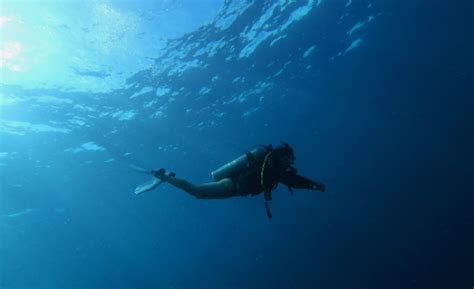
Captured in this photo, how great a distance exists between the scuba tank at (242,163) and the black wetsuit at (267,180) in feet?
0.35

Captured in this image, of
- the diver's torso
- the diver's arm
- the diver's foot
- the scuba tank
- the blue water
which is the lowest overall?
the diver's arm

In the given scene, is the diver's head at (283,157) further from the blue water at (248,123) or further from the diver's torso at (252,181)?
the blue water at (248,123)

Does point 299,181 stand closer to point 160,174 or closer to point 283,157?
point 283,157

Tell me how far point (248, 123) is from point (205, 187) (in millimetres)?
22624

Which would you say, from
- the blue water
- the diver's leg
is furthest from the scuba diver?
the blue water

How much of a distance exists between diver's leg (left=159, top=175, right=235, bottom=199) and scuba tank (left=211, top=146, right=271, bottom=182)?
14 cm

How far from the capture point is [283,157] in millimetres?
6770

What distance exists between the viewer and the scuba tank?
276 inches

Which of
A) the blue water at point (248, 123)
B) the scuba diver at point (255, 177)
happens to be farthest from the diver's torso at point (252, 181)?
the blue water at point (248, 123)

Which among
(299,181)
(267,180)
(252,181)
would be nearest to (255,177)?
(252,181)

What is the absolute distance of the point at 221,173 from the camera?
727 cm

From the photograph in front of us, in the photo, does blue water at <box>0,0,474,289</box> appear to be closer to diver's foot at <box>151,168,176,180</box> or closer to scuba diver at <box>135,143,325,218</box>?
diver's foot at <box>151,168,176,180</box>

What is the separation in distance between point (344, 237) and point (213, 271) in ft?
160

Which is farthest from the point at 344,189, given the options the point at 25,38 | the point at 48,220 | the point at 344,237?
the point at 25,38
